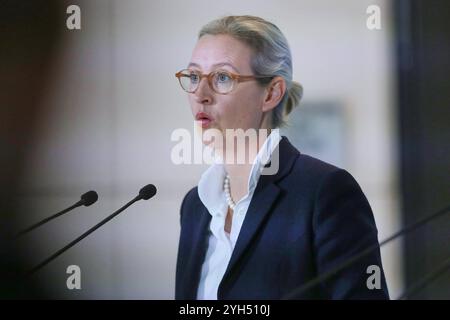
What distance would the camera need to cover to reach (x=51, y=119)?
2.06 metres

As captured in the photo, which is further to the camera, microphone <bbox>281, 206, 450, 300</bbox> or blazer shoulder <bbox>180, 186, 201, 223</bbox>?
blazer shoulder <bbox>180, 186, 201, 223</bbox>

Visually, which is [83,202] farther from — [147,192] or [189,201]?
[189,201]

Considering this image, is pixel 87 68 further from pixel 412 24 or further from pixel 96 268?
pixel 412 24

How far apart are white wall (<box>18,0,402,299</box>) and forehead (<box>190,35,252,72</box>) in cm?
5

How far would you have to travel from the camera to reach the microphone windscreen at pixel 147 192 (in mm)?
2016

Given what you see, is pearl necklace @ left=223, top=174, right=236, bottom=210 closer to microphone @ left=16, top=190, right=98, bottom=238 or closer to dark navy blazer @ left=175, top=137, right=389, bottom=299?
dark navy blazer @ left=175, top=137, right=389, bottom=299

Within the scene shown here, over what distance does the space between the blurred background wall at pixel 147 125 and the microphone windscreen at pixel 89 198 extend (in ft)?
0.04

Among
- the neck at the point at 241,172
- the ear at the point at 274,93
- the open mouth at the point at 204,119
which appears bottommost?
the neck at the point at 241,172

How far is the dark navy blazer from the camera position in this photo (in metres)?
1.90

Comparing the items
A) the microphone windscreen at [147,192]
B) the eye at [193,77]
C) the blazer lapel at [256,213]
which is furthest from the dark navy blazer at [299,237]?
the eye at [193,77]

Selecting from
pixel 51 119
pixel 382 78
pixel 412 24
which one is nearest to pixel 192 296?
pixel 51 119

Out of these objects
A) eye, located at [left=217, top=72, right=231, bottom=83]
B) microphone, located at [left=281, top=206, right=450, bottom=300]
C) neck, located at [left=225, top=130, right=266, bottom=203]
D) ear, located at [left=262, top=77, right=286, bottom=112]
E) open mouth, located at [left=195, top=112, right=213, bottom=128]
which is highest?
eye, located at [left=217, top=72, right=231, bottom=83]

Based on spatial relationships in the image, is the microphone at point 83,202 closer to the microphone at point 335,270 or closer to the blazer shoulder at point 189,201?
the blazer shoulder at point 189,201

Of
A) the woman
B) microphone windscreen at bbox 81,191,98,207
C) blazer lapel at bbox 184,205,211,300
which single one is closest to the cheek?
the woman
